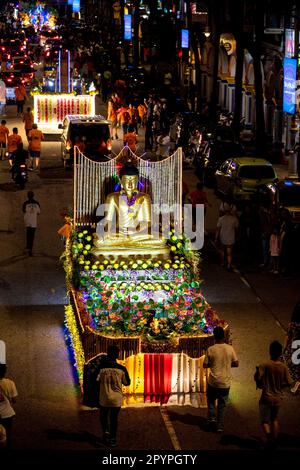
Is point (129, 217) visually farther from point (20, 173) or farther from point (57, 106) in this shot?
point (57, 106)

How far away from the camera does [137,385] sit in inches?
595

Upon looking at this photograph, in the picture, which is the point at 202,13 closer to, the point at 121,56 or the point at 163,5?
the point at 163,5

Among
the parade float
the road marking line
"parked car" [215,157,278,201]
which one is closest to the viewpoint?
the road marking line

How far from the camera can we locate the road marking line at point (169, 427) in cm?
1371

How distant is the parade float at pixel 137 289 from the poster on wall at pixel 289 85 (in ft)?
53.4

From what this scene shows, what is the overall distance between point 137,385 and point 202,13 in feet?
135

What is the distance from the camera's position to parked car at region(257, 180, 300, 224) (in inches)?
905

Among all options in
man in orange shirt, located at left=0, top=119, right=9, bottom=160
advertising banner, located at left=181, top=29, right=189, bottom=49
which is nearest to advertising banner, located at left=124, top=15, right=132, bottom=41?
advertising banner, located at left=181, top=29, right=189, bottom=49

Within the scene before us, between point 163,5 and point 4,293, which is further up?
point 163,5

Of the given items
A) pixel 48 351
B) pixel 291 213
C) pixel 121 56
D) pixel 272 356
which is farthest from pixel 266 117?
pixel 121 56

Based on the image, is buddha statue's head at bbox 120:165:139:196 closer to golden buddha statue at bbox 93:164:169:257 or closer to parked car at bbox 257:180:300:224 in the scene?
golden buddha statue at bbox 93:164:169:257

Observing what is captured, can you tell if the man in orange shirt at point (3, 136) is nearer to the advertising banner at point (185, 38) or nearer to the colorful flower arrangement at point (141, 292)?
the colorful flower arrangement at point (141, 292)

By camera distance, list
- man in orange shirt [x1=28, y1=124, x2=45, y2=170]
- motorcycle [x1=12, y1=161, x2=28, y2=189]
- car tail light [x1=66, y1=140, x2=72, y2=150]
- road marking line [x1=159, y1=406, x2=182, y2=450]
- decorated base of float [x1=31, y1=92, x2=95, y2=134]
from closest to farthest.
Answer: road marking line [x1=159, y1=406, x2=182, y2=450] < motorcycle [x1=12, y1=161, x2=28, y2=189] < man in orange shirt [x1=28, y1=124, x2=45, y2=170] < car tail light [x1=66, y1=140, x2=72, y2=150] < decorated base of float [x1=31, y1=92, x2=95, y2=134]

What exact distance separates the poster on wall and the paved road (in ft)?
33.2
